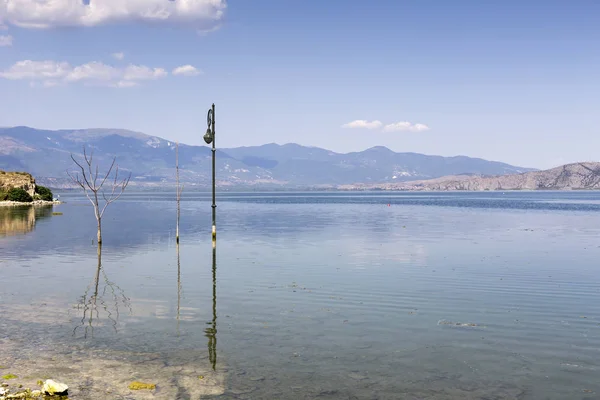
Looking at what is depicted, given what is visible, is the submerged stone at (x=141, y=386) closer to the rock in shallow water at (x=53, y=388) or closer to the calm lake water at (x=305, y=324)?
the calm lake water at (x=305, y=324)

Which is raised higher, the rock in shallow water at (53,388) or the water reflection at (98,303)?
the rock in shallow water at (53,388)

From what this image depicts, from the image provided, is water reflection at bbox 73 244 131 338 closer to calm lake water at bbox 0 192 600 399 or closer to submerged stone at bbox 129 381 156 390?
calm lake water at bbox 0 192 600 399

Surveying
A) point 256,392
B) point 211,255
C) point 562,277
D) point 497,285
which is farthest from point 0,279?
point 562,277

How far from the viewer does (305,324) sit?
1950 cm

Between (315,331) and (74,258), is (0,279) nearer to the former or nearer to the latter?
(74,258)

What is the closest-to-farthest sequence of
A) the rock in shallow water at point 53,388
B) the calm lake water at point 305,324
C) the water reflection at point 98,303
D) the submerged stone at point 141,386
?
the rock in shallow water at point 53,388
the submerged stone at point 141,386
the calm lake water at point 305,324
the water reflection at point 98,303

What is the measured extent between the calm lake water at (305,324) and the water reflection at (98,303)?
3.3 inches

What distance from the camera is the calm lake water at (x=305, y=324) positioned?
13703 millimetres

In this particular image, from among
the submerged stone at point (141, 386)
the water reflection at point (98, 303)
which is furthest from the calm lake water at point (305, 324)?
the submerged stone at point (141, 386)

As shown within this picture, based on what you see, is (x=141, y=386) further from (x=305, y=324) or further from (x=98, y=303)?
(x=98, y=303)

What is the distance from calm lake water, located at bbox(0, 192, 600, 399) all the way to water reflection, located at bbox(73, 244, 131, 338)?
0.27ft

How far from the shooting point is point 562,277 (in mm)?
30406

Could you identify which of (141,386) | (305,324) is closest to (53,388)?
(141,386)

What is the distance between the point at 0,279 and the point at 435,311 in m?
21.8
